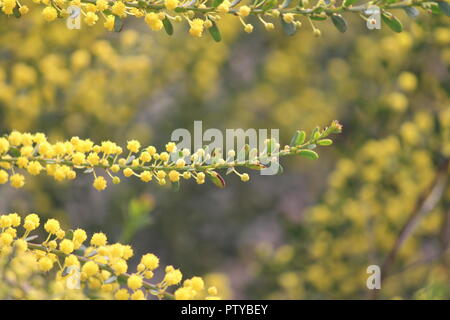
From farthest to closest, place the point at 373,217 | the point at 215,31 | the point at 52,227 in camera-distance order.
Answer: the point at 373,217 → the point at 215,31 → the point at 52,227

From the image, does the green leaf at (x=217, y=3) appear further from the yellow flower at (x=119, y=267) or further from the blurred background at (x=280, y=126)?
the blurred background at (x=280, y=126)

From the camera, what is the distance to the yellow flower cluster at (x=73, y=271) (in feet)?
4.52

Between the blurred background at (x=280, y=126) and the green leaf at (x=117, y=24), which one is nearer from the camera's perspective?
the green leaf at (x=117, y=24)

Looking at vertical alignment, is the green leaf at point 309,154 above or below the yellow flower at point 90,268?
above

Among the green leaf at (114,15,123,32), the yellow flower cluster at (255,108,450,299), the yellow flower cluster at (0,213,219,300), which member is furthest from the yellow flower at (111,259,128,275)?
the yellow flower cluster at (255,108,450,299)

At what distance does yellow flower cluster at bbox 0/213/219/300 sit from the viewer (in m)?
1.38

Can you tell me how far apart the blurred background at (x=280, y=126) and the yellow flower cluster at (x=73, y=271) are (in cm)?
80

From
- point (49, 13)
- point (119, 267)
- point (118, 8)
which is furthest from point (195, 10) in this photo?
point (119, 267)

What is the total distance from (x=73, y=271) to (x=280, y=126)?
2.91 metres

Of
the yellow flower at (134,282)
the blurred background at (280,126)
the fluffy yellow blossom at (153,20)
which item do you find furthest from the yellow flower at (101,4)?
the blurred background at (280,126)

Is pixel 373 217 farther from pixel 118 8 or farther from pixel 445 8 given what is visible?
pixel 118 8

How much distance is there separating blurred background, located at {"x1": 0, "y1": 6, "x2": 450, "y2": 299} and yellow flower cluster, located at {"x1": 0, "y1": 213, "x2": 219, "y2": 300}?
2.62ft

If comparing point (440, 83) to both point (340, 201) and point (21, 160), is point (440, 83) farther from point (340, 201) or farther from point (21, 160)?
point (21, 160)

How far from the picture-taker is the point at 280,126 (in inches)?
167
